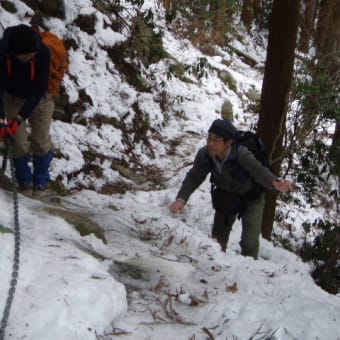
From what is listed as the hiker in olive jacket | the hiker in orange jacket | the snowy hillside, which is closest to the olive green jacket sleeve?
the hiker in olive jacket

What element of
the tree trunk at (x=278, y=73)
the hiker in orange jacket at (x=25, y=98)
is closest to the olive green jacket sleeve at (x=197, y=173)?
the hiker in orange jacket at (x=25, y=98)

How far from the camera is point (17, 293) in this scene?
8.51 ft

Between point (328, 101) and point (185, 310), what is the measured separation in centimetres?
488

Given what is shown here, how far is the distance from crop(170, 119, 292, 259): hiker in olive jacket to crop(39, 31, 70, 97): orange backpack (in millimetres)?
1657

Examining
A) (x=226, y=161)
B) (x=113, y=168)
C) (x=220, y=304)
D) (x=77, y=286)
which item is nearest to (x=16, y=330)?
(x=77, y=286)

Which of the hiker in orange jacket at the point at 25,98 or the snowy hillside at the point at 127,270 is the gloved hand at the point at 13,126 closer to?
the hiker in orange jacket at the point at 25,98

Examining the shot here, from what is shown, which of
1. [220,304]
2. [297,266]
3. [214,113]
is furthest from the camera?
[214,113]

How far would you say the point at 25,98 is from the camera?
14.0 ft

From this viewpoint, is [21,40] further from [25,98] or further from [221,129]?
[221,129]

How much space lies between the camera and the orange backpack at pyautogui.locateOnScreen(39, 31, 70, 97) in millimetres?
4266

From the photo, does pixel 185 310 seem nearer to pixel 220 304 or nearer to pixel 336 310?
pixel 220 304

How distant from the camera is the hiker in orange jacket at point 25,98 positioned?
12.2ft

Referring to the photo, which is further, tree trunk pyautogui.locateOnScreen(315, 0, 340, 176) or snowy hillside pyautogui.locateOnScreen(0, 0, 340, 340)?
tree trunk pyautogui.locateOnScreen(315, 0, 340, 176)

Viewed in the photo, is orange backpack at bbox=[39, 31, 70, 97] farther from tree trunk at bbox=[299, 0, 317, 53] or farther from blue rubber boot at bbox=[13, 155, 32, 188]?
tree trunk at bbox=[299, 0, 317, 53]
